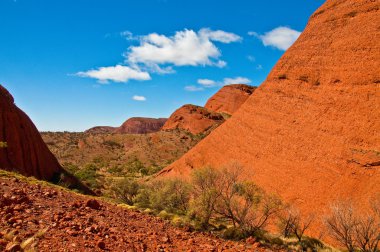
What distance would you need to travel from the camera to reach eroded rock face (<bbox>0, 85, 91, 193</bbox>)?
2294 cm

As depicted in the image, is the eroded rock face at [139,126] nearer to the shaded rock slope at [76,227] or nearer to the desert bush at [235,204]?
the desert bush at [235,204]

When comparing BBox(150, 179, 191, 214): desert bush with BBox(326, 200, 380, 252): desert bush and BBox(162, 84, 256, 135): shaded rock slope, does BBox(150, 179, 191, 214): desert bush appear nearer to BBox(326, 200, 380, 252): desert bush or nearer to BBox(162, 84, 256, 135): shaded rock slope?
BBox(326, 200, 380, 252): desert bush

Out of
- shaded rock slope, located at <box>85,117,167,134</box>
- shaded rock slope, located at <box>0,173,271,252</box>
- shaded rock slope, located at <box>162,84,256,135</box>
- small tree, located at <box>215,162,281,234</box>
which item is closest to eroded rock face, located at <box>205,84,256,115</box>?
shaded rock slope, located at <box>162,84,256,135</box>

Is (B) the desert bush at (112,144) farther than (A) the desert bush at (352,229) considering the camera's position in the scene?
Yes

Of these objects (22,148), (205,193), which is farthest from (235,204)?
(22,148)

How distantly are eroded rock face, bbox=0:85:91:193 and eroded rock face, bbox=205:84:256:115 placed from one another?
2947 inches

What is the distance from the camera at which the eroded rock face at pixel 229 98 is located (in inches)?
3878

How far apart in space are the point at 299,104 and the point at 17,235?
22.7 m

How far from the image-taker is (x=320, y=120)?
910 inches

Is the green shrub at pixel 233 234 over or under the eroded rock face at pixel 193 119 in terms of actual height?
under

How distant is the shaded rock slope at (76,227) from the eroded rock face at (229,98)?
8685 centimetres

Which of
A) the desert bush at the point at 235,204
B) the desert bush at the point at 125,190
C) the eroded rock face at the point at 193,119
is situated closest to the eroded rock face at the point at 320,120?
the desert bush at the point at 235,204

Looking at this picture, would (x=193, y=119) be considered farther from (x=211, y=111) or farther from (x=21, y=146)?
(x=21, y=146)

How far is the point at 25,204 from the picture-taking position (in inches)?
385
